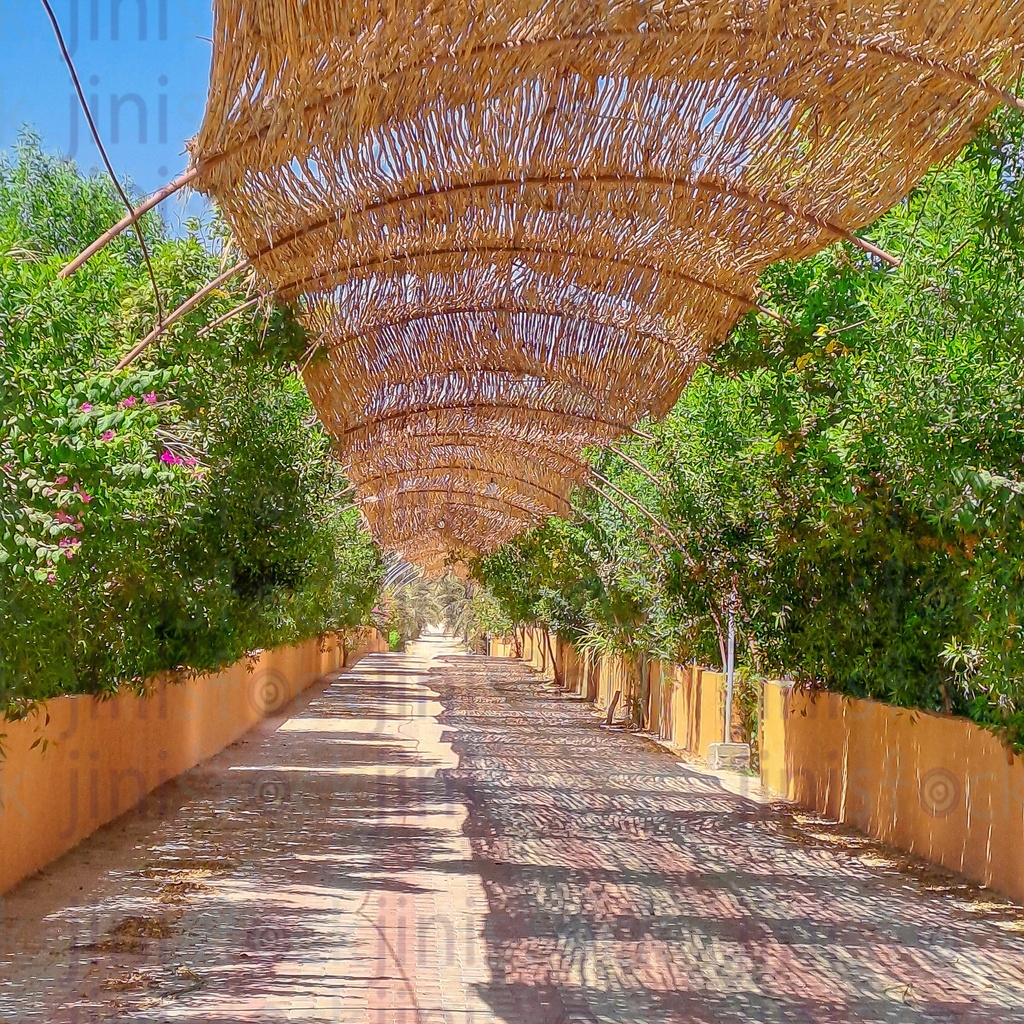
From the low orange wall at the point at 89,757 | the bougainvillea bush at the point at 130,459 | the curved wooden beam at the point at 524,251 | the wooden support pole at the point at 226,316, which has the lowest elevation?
the low orange wall at the point at 89,757

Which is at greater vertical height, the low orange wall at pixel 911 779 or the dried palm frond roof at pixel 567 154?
the dried palm frond roof at pixel 567 154

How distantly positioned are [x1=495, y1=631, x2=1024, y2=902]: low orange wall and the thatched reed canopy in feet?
10.6

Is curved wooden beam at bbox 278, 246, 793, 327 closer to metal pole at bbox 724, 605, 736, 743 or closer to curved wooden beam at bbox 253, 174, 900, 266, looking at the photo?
curved wooden beam at bbox 253, 174, 900, 266

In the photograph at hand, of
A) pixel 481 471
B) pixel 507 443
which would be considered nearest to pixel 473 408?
pixel 507 443

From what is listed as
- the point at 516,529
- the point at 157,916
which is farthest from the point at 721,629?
the point at 516,529

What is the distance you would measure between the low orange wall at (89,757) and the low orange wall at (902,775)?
588 cm

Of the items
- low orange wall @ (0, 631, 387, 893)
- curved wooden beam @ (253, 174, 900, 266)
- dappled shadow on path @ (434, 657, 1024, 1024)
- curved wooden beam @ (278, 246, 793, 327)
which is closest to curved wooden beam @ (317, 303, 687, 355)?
curved wooden beam @ (278, 246, 793, 327)

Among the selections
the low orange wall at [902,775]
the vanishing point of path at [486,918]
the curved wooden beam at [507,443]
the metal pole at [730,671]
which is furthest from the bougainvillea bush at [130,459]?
the low orange wall at [902,775]

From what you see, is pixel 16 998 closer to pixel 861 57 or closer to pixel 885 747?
pixel 861 57

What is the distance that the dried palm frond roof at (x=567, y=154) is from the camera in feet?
20.1

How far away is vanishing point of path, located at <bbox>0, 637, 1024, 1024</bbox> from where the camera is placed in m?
6.03

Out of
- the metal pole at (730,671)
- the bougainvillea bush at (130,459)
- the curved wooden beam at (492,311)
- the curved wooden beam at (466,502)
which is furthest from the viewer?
the curved wooden beam at (466,502)

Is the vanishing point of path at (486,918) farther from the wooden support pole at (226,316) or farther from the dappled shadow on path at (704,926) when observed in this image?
the wooden support pole at (226,316)

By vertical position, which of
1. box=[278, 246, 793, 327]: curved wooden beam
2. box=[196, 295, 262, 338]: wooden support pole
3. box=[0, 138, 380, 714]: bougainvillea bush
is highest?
box=[278, 246, 793, 327]: curved wooden beam
